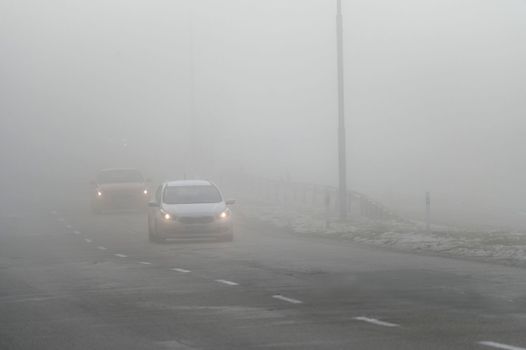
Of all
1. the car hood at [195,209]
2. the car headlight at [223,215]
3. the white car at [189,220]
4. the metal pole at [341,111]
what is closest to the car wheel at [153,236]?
the white car at [189,220]

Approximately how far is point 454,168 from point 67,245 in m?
55.2

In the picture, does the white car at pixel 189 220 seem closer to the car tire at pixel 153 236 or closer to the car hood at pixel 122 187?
the car tire at pixel 153 236

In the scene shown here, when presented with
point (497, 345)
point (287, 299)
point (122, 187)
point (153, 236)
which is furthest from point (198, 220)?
point (497, 345)

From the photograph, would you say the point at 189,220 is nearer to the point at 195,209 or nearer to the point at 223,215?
the point at 195,209

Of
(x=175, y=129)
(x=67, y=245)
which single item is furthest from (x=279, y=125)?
(x=67, y=245)

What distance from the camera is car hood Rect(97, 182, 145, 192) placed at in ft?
148

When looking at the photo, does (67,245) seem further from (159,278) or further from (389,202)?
(389,202)

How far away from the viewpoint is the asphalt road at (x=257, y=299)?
1184 centimetres

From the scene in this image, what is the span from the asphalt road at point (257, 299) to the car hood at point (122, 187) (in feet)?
57.8

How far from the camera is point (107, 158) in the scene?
96.4m

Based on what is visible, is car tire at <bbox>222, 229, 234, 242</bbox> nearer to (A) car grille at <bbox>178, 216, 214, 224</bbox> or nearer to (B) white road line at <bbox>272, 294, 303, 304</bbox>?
(A) car grille at <bbox>178, 216, 214, 224</bbox>

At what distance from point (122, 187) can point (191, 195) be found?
14.1m

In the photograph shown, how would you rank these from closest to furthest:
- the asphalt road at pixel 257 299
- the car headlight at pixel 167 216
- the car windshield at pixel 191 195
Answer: the asphalt road at pixel 257 299 → the car headlight at pixel 167 216 → the car windshield at pixel 191 195

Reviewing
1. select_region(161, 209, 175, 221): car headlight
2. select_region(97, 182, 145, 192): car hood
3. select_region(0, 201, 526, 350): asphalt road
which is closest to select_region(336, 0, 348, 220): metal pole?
select_region(161, 209, 175, 221): car headlight
